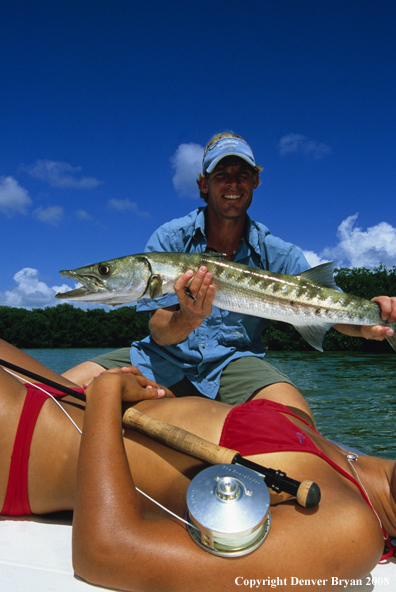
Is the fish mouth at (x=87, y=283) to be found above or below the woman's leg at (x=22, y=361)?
above

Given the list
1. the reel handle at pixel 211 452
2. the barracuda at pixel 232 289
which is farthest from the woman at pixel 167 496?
the barracuda at pixel 232 289

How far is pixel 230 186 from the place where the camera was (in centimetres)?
481

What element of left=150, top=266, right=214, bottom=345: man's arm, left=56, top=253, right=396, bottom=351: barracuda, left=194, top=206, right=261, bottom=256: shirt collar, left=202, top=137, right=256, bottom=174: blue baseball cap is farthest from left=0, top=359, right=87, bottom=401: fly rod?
left=202, top=137, right=256, bottom=174: blue baseball cap

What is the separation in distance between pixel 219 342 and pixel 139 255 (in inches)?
57.4

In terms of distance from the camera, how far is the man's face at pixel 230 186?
15.8 feet

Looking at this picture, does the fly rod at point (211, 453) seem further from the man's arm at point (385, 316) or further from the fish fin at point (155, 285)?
the man's arm at point (385, 316)

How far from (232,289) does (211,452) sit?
2524 mm

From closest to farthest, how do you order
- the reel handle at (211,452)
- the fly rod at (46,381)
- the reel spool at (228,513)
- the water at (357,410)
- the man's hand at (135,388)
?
the reel spool at (228,513)
the reel handle at (211,452)
the man's hand at (135,388)
the fly rod at (46,381)
the water at (357,410)

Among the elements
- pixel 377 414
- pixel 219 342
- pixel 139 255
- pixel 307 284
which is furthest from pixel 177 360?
pixel 377 414

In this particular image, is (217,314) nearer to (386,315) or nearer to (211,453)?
(386,315)

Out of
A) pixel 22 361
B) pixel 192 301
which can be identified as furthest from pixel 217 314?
pixel 22 361

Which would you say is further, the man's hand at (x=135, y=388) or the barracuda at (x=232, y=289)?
the barracuda at (x=232, y=289)

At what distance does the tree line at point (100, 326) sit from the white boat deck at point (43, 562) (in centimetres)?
5381

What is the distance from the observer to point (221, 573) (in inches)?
62.9
